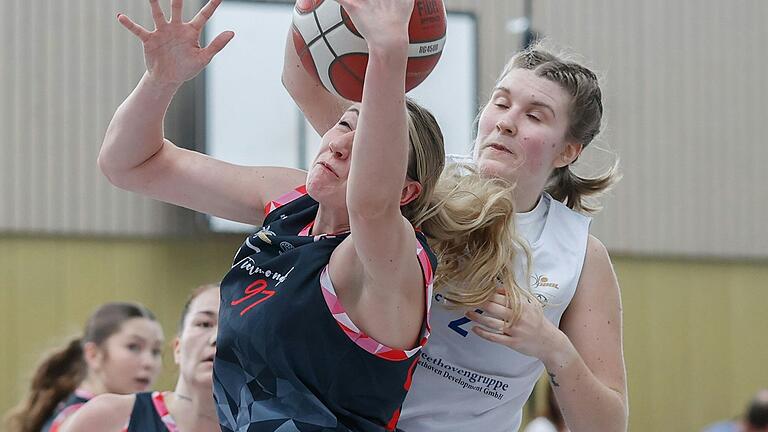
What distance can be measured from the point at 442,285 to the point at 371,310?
38 centimetres

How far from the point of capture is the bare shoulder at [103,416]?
347 centimetres

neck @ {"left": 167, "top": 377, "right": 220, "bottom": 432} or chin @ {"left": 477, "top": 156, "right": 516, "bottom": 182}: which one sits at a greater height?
chin @ {"left": 477, "top": 156, "right": 516, "bottom": 182}

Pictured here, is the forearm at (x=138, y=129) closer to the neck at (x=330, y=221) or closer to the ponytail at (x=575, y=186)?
the neck at (x=330, y=221)

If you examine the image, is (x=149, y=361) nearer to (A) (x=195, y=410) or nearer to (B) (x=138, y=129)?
(A) (x=195, y=410)

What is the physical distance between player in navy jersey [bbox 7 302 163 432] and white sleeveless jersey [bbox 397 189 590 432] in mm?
2508

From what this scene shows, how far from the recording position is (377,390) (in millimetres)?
2244

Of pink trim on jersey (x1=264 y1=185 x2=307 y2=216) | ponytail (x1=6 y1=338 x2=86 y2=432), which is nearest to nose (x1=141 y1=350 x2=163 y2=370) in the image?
ponytail (x1=6 y1=338 x2=86 y2=432)

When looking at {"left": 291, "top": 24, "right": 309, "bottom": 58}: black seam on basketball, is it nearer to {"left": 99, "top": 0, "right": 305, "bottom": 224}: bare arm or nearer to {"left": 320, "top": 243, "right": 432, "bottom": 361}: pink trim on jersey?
{"left": 99, "top": 0, "right": 305, "bottom": 224}: bare arm

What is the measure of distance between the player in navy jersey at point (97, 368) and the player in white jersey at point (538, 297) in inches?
99.0

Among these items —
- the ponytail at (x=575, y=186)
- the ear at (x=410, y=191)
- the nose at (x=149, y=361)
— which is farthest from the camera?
the nose at (x=149, y=361)

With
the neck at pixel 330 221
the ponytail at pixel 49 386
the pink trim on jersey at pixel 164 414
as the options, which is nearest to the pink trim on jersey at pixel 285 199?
the neck at pixel 330 221

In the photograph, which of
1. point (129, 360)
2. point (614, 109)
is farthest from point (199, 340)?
point (614, 109)

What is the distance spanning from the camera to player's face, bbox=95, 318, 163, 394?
4.94m

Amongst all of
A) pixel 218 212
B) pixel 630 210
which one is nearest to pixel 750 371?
pixel 630 210
